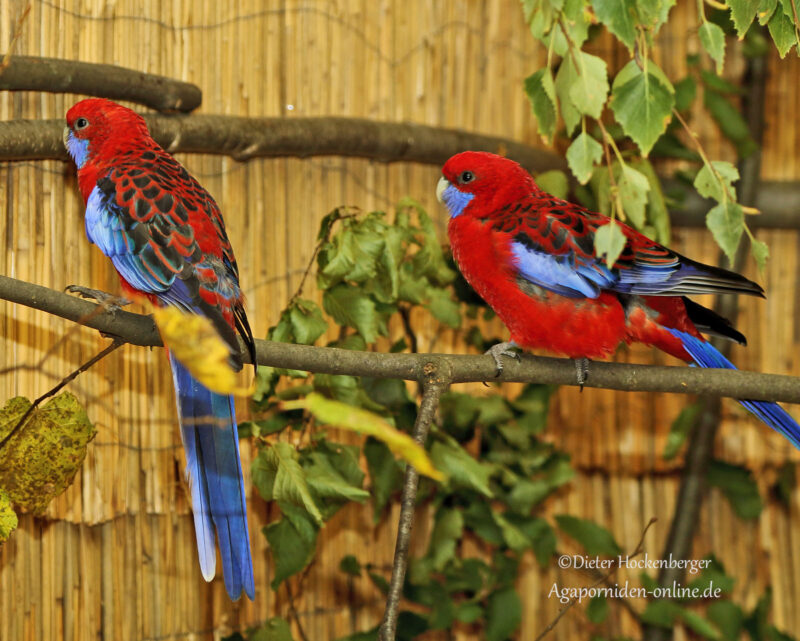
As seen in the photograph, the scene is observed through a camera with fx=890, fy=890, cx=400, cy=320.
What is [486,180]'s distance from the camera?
1.38 metres

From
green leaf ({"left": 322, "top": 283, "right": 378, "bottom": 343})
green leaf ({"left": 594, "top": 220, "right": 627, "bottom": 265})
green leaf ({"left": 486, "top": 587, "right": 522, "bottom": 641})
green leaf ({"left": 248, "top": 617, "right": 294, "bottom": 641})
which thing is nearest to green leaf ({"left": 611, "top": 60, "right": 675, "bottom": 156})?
green leaf ({"left": 594, "top": 220, "right": 627, "bottom": 265})

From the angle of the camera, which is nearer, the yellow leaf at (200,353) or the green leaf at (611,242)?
the yellow leaf at (200,353)

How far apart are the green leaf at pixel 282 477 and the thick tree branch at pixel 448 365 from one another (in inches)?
10.4

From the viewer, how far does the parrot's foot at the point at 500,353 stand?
48.6 inches

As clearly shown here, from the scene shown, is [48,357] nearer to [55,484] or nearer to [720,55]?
[55,484]

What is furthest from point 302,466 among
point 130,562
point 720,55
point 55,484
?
point 720,55

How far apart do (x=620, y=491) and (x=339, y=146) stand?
3.40 ft

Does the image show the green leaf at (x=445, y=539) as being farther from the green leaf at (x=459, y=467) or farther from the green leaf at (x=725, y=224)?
the green leaf at (x=725, y=224)

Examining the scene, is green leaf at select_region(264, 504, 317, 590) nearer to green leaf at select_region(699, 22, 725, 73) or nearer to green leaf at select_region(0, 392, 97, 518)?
green leaf at select_region(0, 392, 97, 518)

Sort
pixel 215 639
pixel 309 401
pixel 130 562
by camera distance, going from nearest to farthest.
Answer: pixel 309 401 → pixel 130 562 → pixel 215 639

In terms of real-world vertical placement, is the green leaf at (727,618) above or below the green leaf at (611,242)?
below

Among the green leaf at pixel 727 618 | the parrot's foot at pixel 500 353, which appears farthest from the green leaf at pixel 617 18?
the green leaf at pixel 727 618

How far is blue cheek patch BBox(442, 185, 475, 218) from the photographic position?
1.41 metres

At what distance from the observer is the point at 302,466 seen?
1473 millimetres
